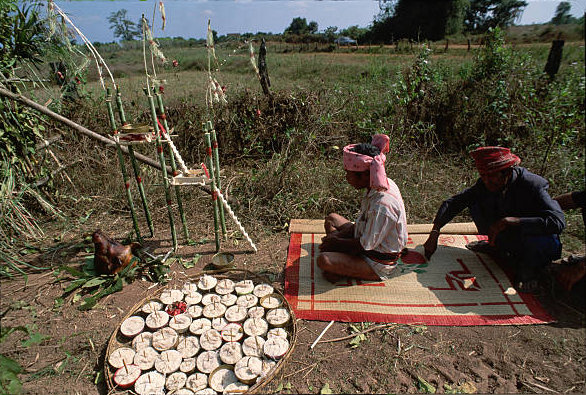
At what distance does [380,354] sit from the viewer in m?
2.15

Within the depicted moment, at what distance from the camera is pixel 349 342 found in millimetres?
2250

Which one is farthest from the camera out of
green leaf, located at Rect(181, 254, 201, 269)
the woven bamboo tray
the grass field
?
the grass field

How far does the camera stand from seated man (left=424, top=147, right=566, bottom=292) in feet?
7.85

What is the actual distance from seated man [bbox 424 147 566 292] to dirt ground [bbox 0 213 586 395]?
0.33 metres

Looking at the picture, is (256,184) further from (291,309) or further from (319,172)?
(291,309)

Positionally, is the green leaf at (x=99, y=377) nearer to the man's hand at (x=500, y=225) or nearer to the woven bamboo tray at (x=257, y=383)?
the woven bamboo tray at (x=257, y=383)

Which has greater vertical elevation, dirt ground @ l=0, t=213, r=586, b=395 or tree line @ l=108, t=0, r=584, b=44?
tree line @ l=108, t=0, r=584, b=44

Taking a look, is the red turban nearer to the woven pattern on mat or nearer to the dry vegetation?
the dry vegetation

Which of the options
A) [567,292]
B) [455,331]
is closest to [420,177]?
[567,292]

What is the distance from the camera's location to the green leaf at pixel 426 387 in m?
1.92

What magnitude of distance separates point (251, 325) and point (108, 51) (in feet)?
108

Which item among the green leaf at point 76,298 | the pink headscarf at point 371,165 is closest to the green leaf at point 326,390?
the pink headscarf at point 371,165

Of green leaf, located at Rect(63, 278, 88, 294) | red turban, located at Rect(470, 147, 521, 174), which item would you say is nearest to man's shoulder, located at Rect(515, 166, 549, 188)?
red turban, located at Rect(470, 147, 521, 174)

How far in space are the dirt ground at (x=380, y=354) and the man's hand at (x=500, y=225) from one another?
61cm
